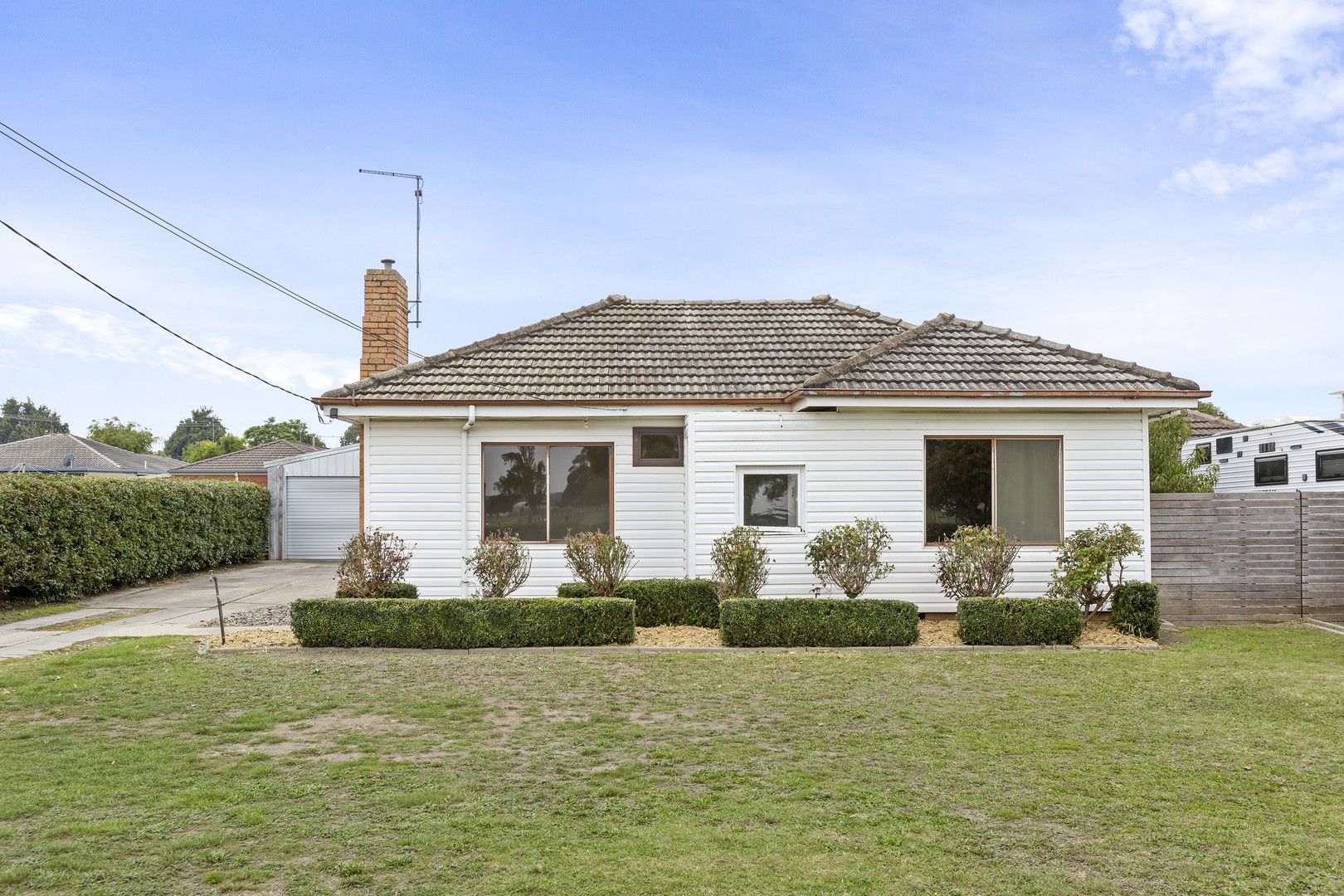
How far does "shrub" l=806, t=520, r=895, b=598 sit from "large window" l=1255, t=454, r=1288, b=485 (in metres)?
15.6

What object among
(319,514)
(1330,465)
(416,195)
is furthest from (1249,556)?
(319,514)

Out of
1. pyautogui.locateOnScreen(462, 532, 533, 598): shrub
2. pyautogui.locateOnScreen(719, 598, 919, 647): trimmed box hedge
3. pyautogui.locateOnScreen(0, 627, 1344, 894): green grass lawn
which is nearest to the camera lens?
pyautogui.locateOnScreen(0, 627, 1344, 894): green grass lawn

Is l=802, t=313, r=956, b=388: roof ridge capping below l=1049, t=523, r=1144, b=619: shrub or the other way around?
the other way around

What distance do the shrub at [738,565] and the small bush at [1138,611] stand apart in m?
4.46

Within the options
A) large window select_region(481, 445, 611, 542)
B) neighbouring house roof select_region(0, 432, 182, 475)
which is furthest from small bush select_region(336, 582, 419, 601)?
neighbouring house roof select_region(0, 432, 182, 475)

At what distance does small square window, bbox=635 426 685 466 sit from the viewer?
12.9 meters

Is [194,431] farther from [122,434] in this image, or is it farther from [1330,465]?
[1330,465]

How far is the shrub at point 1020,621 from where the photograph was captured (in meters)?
10.5

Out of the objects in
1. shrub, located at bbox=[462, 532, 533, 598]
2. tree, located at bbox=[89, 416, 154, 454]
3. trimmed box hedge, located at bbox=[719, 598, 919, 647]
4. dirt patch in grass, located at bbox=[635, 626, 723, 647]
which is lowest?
dirt patch in grass, located at bbox=[635, 626, 723, 647]

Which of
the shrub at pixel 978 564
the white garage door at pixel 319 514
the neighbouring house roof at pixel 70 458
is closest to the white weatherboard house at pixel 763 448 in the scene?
the shrub at pixel 978 564

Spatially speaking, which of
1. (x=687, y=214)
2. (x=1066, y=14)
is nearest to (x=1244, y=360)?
(x=1066, y=14)

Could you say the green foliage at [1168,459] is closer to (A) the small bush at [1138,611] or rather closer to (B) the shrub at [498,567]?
(A) the small bush at [1138,611]

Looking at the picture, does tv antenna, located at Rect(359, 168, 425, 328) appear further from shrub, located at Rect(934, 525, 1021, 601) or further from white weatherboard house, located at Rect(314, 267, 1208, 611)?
shrub, located at Rect(934, 525, 1021, 601)

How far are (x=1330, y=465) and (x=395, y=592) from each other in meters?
20.2
